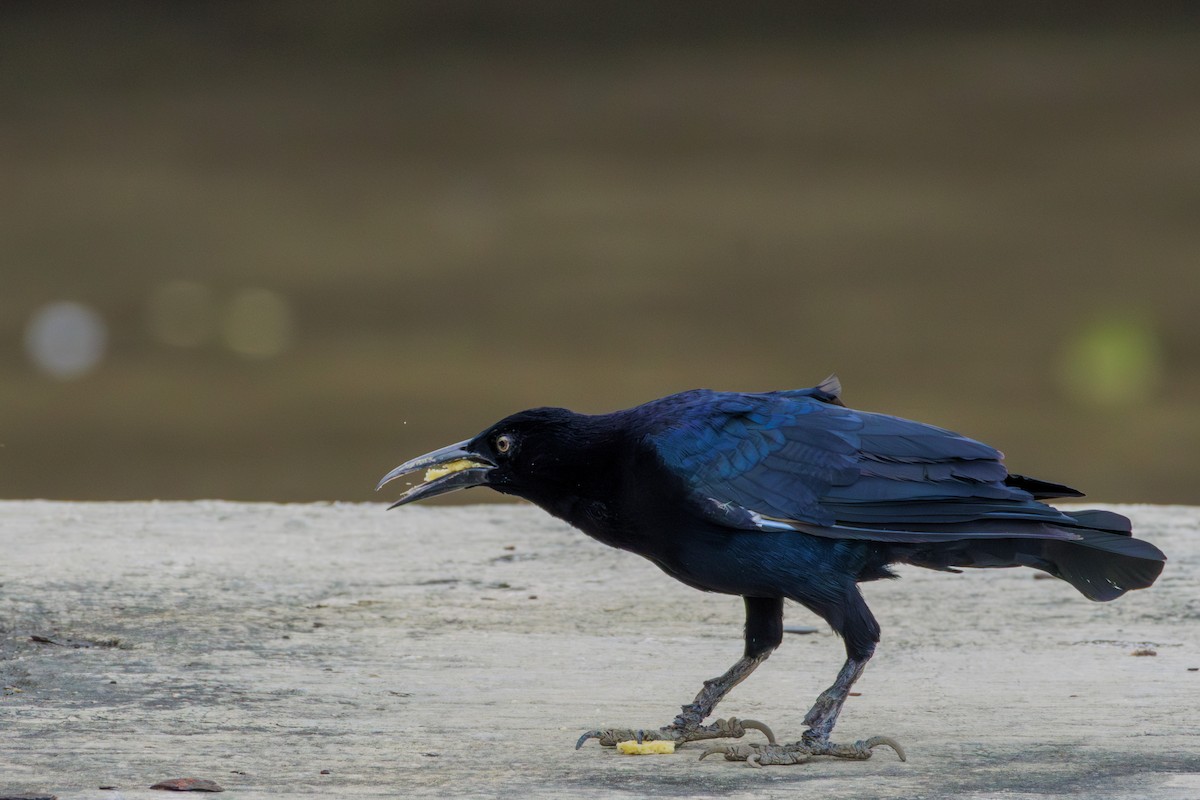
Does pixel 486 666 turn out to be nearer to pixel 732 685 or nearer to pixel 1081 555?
pixel 732 685

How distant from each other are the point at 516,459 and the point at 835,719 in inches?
49.3

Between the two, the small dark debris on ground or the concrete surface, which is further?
the concrete surface

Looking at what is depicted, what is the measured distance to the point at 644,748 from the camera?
4891mm

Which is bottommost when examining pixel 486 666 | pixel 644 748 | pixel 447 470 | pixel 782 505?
pixel 644 748

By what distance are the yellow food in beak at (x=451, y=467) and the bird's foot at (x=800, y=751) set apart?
115cm

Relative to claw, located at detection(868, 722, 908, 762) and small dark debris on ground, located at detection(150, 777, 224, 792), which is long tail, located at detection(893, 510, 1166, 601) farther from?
small dark debris on ground, located at detection(150, 777, 224, 792)

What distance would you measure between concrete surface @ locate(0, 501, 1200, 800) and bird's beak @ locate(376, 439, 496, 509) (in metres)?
0.77

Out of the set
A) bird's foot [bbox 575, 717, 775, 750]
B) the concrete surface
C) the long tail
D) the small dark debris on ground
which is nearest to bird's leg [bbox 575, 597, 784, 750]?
bird's foot [bbox 575, 717, 775, 750]

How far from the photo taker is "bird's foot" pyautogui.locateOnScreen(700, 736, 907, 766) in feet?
15.6

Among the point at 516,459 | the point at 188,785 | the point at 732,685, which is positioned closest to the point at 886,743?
the point at 732,685

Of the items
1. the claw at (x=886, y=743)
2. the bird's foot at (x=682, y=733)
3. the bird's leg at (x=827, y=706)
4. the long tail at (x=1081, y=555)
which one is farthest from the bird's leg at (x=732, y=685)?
the long tail at (x=1081, y=555)

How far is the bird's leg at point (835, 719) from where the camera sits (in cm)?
471

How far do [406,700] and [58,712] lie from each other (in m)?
1.13

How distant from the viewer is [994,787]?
441cm
